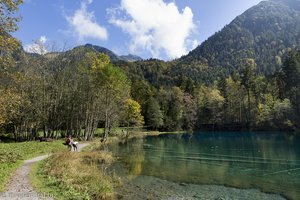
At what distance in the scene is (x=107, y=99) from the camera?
55.3 meters

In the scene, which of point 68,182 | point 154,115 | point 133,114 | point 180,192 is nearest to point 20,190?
point 68,182

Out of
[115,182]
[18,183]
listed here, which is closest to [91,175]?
[115,182]

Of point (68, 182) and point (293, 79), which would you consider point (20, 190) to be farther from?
point (293, 79)

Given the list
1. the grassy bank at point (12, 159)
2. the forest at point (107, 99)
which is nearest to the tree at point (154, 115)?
the forest at point (107, 99)

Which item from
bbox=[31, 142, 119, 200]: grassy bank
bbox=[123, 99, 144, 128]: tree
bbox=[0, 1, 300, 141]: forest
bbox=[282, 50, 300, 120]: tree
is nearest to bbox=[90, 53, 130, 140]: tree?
bbox=[0, 1, 300, 141]: forest

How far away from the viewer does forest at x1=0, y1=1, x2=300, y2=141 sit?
4422 centimetres

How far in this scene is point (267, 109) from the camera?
91.6 meters

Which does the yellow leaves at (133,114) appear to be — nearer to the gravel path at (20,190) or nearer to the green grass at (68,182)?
the green grass at (68,182)

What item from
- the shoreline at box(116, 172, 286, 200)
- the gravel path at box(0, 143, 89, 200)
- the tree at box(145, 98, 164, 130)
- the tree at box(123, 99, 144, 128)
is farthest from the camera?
the tree at box(145, 98, 164, 130)

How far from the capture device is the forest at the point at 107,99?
44225mm

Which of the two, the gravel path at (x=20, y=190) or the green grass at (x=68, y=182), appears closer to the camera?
the gravel path at (x=20, y=190)

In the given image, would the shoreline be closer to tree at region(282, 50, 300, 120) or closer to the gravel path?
the gravel path

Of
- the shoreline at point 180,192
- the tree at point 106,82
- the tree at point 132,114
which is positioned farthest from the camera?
the tree at point 132,114

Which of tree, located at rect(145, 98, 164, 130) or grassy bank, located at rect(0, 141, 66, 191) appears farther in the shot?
tree, located at rect(145, 98, 164, 130)
